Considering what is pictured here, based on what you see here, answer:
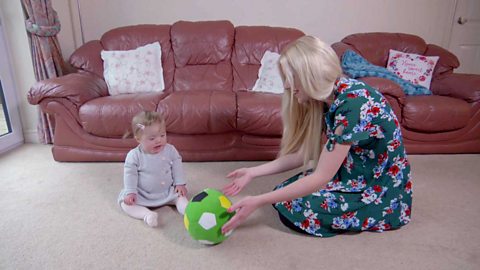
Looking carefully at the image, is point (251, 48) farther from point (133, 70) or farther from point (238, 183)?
point (238, 183)

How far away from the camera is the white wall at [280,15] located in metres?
3.00

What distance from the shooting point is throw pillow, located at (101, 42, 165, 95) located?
8.27 feet

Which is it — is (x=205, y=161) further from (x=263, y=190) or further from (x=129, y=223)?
(x=129, y=223)

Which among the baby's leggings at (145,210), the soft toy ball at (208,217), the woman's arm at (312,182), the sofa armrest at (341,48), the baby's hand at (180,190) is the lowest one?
the baby's leggings at (145,210)

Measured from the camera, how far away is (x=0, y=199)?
1.73 metres

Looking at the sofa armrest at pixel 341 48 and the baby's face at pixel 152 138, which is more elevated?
the sofa armrest at pixel 341 48

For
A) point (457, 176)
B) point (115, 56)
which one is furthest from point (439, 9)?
point (115, 56)

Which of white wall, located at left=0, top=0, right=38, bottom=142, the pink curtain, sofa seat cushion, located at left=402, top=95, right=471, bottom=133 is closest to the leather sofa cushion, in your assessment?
sofa seat cushion, located at left=402, top=95, right=471, bottom=133

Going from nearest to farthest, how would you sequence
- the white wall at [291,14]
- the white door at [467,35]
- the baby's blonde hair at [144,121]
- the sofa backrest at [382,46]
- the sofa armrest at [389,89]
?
the baby's blonde hair at [144,121], the sofa armrest at [389,89], the sofa backrest at [382,46], the white wall at [291,14], the white door at [467,35]

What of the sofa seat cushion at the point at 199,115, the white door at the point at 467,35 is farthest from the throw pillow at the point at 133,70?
A: the white door at the point at 467,35

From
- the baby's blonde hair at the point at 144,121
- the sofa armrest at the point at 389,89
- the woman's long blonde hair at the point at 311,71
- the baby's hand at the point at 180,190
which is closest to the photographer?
the woman's long blonde hair at the point at 311,71

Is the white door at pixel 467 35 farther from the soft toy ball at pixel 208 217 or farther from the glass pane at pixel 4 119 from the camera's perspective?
the glass pane at pixel 4 119

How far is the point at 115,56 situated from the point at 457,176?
2666 millimetres

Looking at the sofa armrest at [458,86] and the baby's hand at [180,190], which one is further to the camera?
the sofa armrest at [458,86]
